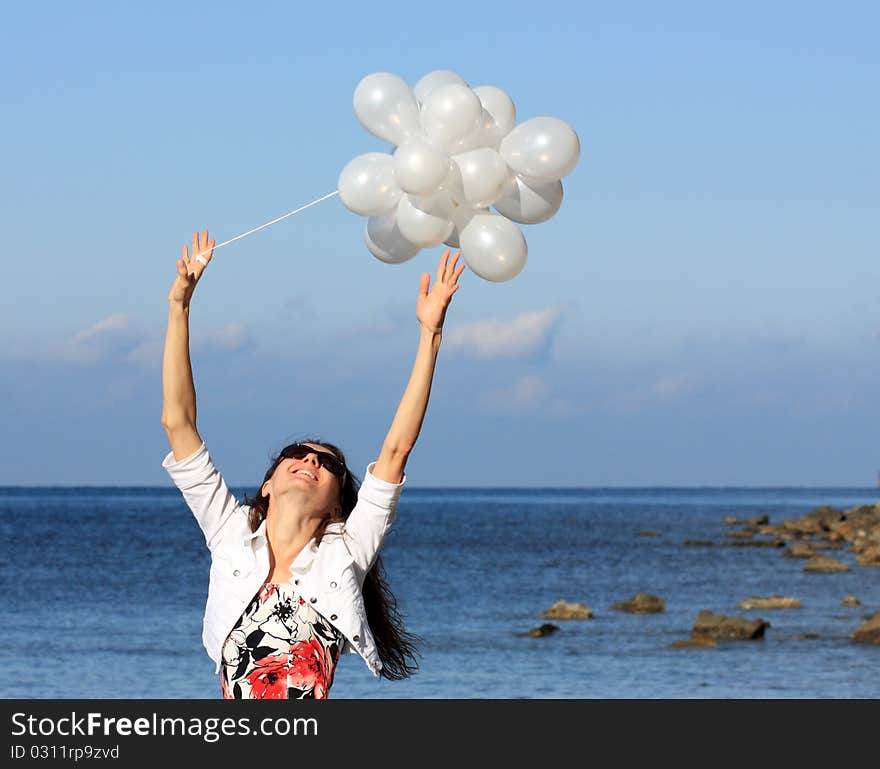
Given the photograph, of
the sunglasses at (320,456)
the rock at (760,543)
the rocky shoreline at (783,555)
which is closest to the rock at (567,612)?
the rocky shoreline at (783,555)

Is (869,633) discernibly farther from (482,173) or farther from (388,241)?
(482,173)

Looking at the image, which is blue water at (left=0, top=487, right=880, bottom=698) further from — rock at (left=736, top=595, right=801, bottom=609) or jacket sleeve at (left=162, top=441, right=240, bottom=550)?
jacket sleeve at (left=162, top=441, right=240, bottom=550)

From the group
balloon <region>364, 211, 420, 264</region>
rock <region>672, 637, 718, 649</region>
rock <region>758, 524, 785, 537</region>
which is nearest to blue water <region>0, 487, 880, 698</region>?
rock <region>672, 637, 718, 649</region>

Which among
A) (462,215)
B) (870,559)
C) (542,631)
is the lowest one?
(462,215)

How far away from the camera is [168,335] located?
481cm

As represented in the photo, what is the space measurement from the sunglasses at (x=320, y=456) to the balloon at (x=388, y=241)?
1140 millimetres

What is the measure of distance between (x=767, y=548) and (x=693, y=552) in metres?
3.45

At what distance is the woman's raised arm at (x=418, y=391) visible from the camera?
468 cm

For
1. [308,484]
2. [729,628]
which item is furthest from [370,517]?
[729,628]

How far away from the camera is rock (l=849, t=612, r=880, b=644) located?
23.0 metres

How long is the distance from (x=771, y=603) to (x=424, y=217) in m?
25.5

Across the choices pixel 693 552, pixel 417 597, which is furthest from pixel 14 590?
pixel 693 552

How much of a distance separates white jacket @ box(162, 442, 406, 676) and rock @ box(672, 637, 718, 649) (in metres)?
19.2

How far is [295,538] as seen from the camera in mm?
4770
